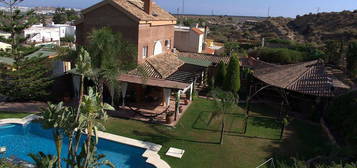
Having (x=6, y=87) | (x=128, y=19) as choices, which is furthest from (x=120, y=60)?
(x=6, y=87)

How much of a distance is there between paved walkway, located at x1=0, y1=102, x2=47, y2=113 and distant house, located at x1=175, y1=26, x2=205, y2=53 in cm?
2184

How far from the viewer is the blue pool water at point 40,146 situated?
1310 centimetres

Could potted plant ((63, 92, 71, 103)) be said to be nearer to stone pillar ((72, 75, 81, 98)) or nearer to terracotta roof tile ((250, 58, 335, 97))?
stone pillar ((72, 75, 81, 98))

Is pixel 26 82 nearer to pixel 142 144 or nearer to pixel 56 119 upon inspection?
pixel 142 144

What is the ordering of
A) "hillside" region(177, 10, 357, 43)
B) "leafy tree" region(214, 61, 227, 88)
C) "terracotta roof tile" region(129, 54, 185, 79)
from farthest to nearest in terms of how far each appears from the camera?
"hillside" region(177, 10, 357, 43) < "leafy tree" region(214, 61, 227, 88) < "terracotta roof tile" region(129, 54, 185, 79)

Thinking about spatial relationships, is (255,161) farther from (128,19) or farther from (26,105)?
(26,105)

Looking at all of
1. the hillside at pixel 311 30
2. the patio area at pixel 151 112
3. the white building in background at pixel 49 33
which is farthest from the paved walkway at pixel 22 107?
the hillside at pixel 311 30

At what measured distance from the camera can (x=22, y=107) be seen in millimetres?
18766

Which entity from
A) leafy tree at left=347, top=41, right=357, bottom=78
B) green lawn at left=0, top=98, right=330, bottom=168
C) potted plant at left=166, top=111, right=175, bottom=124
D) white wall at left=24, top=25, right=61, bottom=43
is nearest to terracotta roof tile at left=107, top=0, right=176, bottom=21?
potted plant at left=166, top=111, right=175, bottom=124

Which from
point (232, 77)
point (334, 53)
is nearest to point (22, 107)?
point (232, 77)

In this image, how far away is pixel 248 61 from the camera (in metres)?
30.4

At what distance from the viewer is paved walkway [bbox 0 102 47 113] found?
18.1 meters

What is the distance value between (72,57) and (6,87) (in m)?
5.17

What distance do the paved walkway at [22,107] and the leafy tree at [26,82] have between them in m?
0.64
